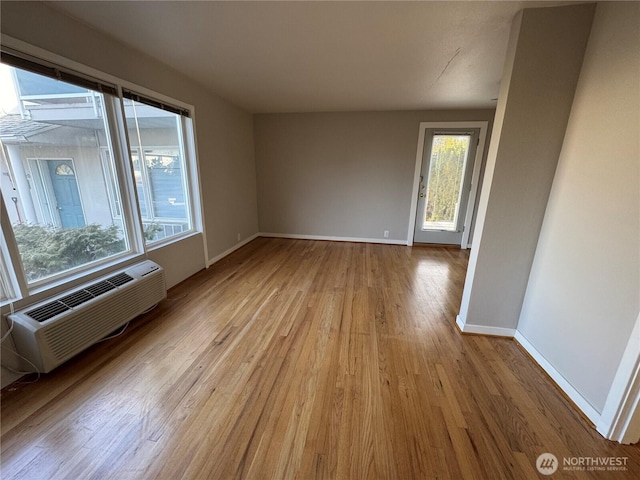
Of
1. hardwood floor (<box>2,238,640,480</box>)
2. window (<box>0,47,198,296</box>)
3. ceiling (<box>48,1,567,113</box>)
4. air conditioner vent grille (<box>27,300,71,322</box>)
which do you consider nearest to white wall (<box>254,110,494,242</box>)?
ceiling (<box>48,1,567,113</box>)

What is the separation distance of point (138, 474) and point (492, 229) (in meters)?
2.55

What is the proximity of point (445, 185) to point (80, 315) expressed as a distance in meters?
4.97

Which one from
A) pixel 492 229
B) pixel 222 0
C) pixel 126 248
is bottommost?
pixel 126 248

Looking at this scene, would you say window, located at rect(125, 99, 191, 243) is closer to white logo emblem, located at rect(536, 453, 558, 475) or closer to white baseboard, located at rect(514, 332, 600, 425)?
white logo emblem, located at rect(536, 453, 558, 475)

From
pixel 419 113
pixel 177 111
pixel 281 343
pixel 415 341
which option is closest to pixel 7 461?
pixel 281 343

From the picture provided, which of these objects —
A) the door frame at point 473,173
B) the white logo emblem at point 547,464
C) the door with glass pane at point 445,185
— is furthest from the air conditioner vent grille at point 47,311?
the door with glass pane at point 445,185

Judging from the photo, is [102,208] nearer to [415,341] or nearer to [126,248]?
[126,248]

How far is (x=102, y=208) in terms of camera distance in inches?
85.1

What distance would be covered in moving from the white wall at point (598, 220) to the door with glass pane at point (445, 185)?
2.79 m

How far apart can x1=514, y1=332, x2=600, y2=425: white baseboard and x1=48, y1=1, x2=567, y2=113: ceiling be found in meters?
2.31

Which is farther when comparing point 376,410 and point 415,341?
point 415,341

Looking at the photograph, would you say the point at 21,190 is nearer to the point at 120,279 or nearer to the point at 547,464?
the point at 120,279

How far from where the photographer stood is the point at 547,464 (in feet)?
3.91

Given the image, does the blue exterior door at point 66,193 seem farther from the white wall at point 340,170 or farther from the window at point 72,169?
the white wall at point 340,170
